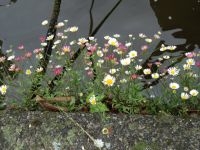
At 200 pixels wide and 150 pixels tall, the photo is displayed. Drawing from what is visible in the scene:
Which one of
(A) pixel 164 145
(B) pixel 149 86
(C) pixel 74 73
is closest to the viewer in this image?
(A) pixel 164 145

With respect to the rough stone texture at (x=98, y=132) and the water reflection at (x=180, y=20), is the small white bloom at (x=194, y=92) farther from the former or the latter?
the water reflection at (x=180, y=20)

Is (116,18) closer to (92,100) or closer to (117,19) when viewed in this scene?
(117,19)

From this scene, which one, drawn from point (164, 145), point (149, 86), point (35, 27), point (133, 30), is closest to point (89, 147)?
point (164, 145)

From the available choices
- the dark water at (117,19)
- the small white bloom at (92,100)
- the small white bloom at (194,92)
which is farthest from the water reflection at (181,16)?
the small white bloom at (92,100)

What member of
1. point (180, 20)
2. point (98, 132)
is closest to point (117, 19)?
point (180, 20)

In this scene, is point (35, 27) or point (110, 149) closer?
point (110, 149)

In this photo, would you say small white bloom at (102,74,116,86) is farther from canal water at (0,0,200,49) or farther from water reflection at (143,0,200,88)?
canal water at (0,0,200,49)

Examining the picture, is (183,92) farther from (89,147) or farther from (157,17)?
(157,17)
